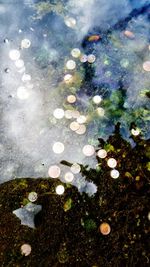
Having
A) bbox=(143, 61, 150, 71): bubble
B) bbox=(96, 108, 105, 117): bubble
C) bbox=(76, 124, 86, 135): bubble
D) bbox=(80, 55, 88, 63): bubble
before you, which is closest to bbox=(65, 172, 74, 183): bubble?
bbox=(76, 124, 86, 135): bubble

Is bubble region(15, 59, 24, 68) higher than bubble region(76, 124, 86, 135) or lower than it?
higher

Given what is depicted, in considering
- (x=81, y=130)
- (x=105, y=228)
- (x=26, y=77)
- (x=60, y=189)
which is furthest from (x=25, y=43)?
(x=105, y=228)

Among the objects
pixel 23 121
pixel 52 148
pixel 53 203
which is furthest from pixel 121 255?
pixel 23 121

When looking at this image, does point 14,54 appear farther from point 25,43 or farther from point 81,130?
point 81,130

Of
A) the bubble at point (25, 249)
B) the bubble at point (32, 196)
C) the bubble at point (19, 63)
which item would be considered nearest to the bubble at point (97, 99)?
the bubble at point (19, 63)

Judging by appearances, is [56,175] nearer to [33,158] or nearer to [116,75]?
[33,158]

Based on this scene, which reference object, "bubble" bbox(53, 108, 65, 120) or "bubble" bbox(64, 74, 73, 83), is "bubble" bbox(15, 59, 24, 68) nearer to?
"bubble" bbox(64, 74, 73, 83)

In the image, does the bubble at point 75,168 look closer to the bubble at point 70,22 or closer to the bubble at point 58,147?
the bubble at point 58,147
